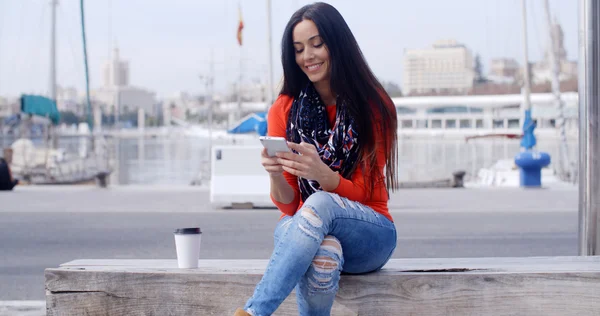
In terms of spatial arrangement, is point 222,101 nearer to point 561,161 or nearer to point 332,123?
point 561,161

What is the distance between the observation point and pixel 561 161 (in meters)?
24.2

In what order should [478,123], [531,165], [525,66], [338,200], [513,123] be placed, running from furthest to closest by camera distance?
[478,123]
[513,123]
[525,66]
[531,165]
[338,200]

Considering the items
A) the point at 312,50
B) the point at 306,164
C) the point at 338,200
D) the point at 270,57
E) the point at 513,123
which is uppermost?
the point at 270,57

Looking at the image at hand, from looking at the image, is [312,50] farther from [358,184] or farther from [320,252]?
[320,252]

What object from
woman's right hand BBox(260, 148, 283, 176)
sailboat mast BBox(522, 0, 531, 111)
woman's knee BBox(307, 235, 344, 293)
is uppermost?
sailboat mast BBox(522, 0, 531, 111)

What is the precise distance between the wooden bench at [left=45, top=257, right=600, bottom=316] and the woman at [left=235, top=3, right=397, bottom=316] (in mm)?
123

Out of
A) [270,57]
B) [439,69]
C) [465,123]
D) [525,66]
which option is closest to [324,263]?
[270,57]

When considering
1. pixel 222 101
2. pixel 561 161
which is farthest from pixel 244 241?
pixel 222 101

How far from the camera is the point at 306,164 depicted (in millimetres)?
2879

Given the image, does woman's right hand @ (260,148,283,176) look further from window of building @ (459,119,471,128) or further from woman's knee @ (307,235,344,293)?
window of building @ (459,119,471,128)

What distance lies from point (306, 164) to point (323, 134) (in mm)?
287

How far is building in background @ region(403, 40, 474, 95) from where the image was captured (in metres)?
86.5

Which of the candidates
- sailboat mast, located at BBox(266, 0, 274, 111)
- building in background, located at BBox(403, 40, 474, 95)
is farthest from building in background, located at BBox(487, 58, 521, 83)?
sailboat mast, located at BBox(266, 0, 274, 111)

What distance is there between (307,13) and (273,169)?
0.66m
